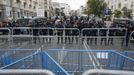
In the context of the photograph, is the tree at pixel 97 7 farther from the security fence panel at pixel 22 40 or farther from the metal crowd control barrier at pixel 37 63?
the metal crowd control barrier at pixel 37 63

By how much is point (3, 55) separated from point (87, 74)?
4.85 m

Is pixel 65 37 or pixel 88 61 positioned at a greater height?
pixel 65 37

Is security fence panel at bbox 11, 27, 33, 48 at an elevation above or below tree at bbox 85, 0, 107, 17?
below

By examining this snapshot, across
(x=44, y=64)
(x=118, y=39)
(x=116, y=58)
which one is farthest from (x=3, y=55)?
(x=118, y=39)

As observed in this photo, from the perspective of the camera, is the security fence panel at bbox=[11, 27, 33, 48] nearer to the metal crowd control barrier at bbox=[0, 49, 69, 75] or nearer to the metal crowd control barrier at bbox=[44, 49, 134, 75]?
the metal crowd control barrier at bbox=[0, 49, 69, 75]

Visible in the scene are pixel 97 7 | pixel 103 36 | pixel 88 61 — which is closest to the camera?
pixel 88 61

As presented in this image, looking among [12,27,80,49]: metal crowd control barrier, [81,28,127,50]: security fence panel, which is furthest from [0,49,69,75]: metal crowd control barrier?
[81,28,127,50]: security fence panel

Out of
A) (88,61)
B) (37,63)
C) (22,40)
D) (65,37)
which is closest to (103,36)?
(65,37)

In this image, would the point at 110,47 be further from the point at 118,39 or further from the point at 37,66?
the point at 37,66

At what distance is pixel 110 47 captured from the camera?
11797 millimetres

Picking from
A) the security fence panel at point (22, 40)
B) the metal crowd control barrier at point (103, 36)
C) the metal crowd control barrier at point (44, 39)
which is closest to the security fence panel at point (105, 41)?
the metal crowd control barrier at point (103, 36)

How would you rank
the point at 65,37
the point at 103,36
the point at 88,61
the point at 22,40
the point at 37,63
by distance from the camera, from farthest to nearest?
the point at 22,40
the point at 103,36
the point at 65,37
the point at 88,61
the point at 37,63

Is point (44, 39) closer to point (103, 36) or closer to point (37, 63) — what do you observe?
point (103, 36)

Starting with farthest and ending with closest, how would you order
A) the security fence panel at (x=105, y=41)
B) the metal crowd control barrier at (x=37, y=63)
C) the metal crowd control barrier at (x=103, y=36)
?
1. the security fence panel at (x=105, y=41)
2. the metal crowd control barrier at (x=103, y=36)
3. the metal crowd control barrier at (x=37, y=63)
